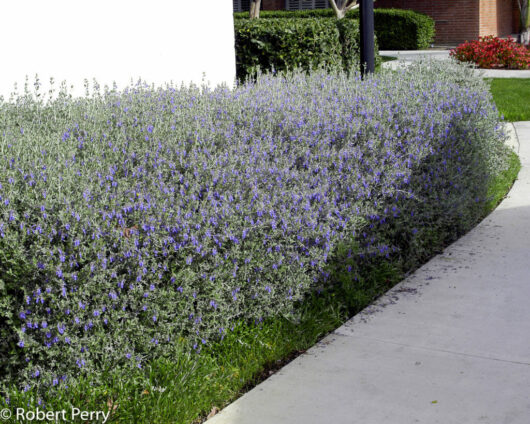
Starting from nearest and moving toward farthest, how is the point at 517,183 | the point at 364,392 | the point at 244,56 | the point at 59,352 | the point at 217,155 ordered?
1. the point at 59,352
2. the point at 364,392
3. the point at 217,155
4. the point at 517,183
5. the point at 244,56

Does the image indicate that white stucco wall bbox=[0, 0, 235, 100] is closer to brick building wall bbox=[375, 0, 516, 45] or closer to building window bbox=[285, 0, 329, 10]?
brick building wall bbox=[375, 0, 516, 45]

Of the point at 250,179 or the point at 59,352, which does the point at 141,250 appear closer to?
the point at 59,352

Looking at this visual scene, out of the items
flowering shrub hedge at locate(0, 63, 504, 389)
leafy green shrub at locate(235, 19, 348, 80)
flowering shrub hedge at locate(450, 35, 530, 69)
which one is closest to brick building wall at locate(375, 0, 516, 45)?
flowering shrub hedge at locate(450, 35, 530, 69)

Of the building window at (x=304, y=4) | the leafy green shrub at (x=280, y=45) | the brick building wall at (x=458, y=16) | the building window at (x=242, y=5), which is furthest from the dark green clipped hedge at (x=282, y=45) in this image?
the building window at (x=242, y=5)

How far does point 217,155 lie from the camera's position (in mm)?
4363

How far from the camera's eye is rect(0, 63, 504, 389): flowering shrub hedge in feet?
10.3

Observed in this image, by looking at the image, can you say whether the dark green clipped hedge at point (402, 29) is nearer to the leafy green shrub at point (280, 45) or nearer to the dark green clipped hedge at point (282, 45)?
the dark green clipped hedge at point (282, 45)

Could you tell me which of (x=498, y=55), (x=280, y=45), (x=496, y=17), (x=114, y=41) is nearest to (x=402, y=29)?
(x=496, y=17)

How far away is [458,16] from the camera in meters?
27.5

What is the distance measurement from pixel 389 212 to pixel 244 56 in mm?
7114

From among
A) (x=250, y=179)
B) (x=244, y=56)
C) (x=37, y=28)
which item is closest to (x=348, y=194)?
(x=250, y=179)

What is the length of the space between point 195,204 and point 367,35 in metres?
4.92

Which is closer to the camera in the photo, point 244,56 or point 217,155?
point 217,155

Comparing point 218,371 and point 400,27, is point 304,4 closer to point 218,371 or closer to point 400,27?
point 400,27
